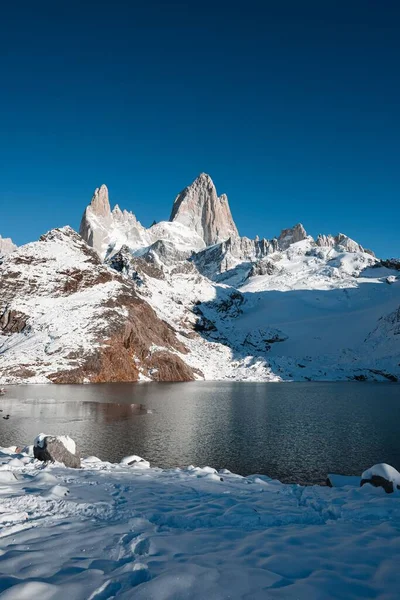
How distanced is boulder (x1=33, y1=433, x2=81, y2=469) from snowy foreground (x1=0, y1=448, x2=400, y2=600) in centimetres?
356

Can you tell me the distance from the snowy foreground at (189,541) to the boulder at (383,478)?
999mm

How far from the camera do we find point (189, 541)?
9633 millimetres

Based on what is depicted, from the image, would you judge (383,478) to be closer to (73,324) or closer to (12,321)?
(73,324)

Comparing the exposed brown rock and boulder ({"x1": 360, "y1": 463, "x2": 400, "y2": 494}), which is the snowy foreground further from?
the exposed brown rock

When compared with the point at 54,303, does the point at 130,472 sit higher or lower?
lower

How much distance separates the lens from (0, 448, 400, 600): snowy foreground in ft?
22.4

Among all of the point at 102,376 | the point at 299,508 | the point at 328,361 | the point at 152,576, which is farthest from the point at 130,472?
the point at 328,361

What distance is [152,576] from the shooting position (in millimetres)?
7297

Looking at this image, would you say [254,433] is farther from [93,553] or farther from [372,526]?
[93,553]

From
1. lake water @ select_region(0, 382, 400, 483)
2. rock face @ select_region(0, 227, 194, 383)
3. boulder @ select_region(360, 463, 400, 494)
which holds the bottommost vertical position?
→ lake water @ select_region(0, 382, 400, 483)

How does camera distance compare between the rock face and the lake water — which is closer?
the lake water

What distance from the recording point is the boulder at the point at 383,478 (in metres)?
17.6

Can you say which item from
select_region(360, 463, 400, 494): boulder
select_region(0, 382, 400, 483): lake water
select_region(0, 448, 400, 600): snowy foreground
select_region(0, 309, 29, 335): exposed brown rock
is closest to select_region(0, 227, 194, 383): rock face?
select_region(0, 309, 29, 335): exposed brown rock

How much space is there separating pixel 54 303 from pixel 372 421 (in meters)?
109
